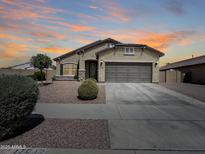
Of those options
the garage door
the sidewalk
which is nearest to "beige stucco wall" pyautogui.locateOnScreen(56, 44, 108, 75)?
the garage door

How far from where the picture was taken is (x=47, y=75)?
119 ft

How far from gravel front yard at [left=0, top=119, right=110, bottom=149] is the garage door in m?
18.2

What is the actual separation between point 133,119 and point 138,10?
988cm

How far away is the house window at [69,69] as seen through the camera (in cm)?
3034

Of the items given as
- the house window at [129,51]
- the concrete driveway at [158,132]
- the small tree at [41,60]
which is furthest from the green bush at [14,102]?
the small tree at [41,60]

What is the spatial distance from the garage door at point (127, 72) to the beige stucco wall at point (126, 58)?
1.74 ft

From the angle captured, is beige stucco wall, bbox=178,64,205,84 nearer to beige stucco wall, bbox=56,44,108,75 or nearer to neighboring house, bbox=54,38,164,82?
neighboring house, bbox=54,38,164,82

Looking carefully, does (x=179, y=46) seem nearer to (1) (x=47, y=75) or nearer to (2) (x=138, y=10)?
(2) (x=138, y=10)

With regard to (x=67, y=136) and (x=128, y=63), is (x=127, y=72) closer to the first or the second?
(x=128, y=63)

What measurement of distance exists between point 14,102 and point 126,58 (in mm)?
21565

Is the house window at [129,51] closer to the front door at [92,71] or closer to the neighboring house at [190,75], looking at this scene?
the front door at [92,71]

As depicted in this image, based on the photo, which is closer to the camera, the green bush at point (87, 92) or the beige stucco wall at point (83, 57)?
the green bush at point (87, 92)

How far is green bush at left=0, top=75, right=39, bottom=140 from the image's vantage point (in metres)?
5.56

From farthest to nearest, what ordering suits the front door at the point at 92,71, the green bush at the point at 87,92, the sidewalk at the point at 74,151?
the front door at the point at 92,71 < the green bush at the point at 87,92 < the sidewalk at the point at 74,151
